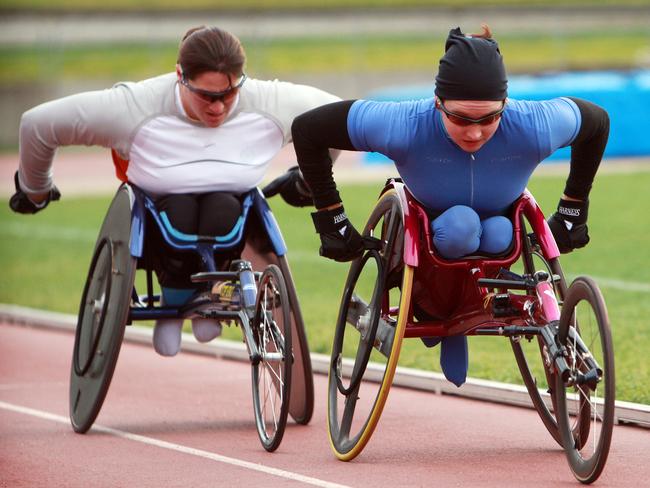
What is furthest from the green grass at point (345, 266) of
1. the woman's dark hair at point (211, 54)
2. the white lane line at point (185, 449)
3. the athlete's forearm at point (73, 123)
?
the athlete's forearm at point (73, 123)

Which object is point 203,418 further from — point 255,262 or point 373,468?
point 373,468

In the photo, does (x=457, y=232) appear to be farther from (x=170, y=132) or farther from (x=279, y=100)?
(x=170, y=132)

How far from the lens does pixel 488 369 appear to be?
10094mm

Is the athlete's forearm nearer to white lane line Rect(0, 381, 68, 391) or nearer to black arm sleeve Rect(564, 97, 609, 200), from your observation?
white lane line Rect(0, 381, 68, 391)

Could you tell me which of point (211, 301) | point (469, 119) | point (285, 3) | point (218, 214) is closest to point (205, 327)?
point (211, 301)

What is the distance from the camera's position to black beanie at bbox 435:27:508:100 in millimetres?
6723

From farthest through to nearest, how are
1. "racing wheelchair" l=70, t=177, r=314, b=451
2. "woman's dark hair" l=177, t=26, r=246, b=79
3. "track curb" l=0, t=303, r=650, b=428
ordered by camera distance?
"track curb" l=0, t=303, r=650, b=428 → "woman's dark hair" l=177, t=26, r=246, b=79 → "racing wheelchair" l=70, t=177, r=314, b=451

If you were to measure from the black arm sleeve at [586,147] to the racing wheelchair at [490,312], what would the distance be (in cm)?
26

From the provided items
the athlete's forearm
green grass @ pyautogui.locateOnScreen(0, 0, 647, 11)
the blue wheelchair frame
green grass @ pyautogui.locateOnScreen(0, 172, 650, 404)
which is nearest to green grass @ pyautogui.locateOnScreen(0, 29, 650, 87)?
green grass @ pyautogui.locateOnScreen(0, 0, 647, 11)

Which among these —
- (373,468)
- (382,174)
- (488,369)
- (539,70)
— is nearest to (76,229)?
(382,174)

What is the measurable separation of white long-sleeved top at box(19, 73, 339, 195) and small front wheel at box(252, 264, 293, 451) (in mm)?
911

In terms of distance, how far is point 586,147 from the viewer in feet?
23.7

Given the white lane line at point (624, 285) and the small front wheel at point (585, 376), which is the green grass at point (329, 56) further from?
the small front wheel at point (585, 376)

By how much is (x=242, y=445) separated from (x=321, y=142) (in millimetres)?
1729
